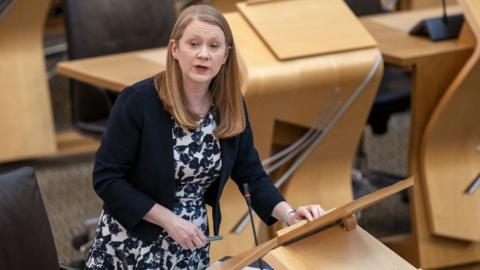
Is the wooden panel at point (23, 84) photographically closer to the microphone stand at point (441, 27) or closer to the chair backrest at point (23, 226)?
the microphone stand at point (441, 27)

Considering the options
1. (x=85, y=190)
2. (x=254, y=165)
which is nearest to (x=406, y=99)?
(x=85, y=190)

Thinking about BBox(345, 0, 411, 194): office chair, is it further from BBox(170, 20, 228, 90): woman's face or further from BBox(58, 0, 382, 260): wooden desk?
BBox(170, 20, 228, 90): woman's face

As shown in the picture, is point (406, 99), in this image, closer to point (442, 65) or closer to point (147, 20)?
point (442, 65)

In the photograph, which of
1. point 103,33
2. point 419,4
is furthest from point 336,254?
point 419,4

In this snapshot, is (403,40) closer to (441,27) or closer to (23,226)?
(441,27)

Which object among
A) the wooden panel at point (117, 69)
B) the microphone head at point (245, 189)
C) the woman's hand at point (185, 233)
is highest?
the microphone head at point (245, 189)

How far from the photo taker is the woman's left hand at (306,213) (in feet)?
7.01

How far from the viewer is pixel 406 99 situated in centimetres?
419

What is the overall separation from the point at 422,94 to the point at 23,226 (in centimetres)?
181

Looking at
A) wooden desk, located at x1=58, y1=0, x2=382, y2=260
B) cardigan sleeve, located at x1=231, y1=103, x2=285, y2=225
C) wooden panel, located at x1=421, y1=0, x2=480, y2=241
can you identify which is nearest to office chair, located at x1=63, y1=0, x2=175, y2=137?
wooden desk, located at x1=58, y1=0, x2=382, y2=260

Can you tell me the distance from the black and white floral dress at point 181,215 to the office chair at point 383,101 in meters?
1.94

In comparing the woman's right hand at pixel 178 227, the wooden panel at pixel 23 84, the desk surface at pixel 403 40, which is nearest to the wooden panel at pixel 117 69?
the desk surface at pixel 403 40

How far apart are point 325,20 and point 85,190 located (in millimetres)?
1728

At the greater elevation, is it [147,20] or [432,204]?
[147,20]
